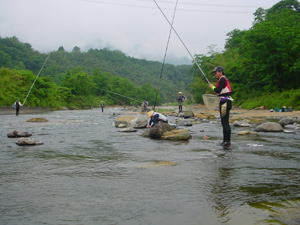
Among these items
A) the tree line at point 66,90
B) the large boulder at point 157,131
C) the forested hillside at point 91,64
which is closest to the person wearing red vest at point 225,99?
the large boulder at point 157,131

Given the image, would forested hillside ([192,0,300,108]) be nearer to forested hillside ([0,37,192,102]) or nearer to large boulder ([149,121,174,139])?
large boulder ([149,121,174,139])

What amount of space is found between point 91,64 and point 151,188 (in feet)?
537

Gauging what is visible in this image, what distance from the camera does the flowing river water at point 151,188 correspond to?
2919 mm

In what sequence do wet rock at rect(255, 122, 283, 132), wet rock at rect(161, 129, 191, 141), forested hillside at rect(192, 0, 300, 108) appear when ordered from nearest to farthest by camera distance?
wet rock at rect(161, 129, 191, 141), wet rock at rect(255, 122, 283, 132), forested hillside at rect(192, 0, 300, 108)

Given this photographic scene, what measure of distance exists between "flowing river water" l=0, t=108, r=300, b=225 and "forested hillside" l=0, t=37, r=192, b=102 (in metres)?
94.8

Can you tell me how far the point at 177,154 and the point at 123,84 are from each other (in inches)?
4674

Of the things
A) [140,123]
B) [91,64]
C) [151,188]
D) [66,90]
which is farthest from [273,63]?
[91,64]

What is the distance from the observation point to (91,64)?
163 m

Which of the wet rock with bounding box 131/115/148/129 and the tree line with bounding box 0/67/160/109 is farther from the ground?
the tree line with bounding box 0/67/160/109

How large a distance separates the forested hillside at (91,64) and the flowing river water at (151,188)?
94833 millimetres

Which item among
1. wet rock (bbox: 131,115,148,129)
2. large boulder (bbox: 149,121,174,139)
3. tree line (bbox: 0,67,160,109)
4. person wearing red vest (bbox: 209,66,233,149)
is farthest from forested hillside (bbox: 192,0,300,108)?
person wearing red vest (bbox: 209,66,233,149)

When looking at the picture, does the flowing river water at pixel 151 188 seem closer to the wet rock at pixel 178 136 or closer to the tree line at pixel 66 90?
the wet rock at pixel 178 136

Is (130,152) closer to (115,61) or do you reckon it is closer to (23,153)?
(23,153)

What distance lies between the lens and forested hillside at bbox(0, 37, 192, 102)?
10306cm
